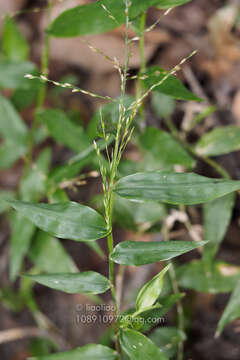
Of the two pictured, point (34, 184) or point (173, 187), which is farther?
point (34, 184)

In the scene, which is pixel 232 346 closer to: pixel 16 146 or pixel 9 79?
pixel 16 146

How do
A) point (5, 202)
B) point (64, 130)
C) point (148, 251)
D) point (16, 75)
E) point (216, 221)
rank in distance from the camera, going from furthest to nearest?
point (5, 202) < point (16, 75) < point (64, 130) < point (216, 221) < point (148, 251)

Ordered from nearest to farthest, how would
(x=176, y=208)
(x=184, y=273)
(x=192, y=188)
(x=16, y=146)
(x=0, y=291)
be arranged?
(x=192, y=188) < (x=184, y=273) < (x=176, y=208) < (x=16, y=146) < (x=0, y=291)

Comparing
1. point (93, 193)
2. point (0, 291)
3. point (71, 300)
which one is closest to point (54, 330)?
point (71, 300)

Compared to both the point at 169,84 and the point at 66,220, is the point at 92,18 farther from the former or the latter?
the point at 66,220

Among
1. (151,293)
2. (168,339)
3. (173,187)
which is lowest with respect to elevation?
(168,339)

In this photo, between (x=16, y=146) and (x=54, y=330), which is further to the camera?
(x=54, y=330)

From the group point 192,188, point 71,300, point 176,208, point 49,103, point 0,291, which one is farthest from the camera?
point 49,103

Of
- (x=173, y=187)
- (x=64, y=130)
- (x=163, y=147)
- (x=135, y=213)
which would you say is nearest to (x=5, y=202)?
(x=64, y=130)
